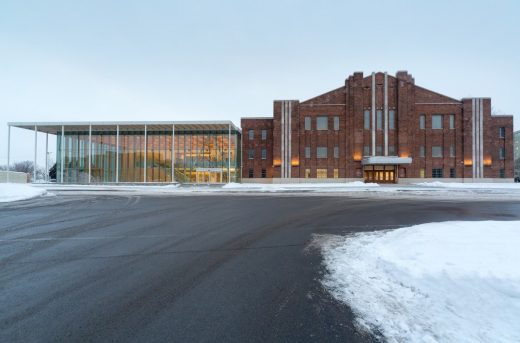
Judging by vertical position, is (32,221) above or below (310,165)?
below

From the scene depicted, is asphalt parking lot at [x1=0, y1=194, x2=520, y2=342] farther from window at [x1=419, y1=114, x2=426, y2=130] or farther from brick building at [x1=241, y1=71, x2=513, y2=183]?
window at [x1=419, y1=114, x2=426, y2=130]

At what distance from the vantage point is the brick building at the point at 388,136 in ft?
165

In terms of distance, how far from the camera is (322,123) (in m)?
53.1

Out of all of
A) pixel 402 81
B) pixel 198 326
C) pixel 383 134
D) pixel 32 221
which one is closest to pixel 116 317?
pixel 198 326

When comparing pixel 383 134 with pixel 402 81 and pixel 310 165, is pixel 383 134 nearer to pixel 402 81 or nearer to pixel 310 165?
pixel 402 81

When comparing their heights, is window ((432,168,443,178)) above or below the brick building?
below

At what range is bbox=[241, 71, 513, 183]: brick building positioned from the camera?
5016 centimetres

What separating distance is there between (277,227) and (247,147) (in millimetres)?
47157

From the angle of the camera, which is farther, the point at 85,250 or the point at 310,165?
the point at 310,165

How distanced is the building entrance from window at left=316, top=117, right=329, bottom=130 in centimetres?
1058

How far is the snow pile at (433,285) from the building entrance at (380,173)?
46.7 metres

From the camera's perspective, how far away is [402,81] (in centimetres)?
5066

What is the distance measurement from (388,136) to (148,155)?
44.1 m

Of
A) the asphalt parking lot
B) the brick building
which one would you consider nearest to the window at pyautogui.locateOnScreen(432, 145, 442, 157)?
the brick building
